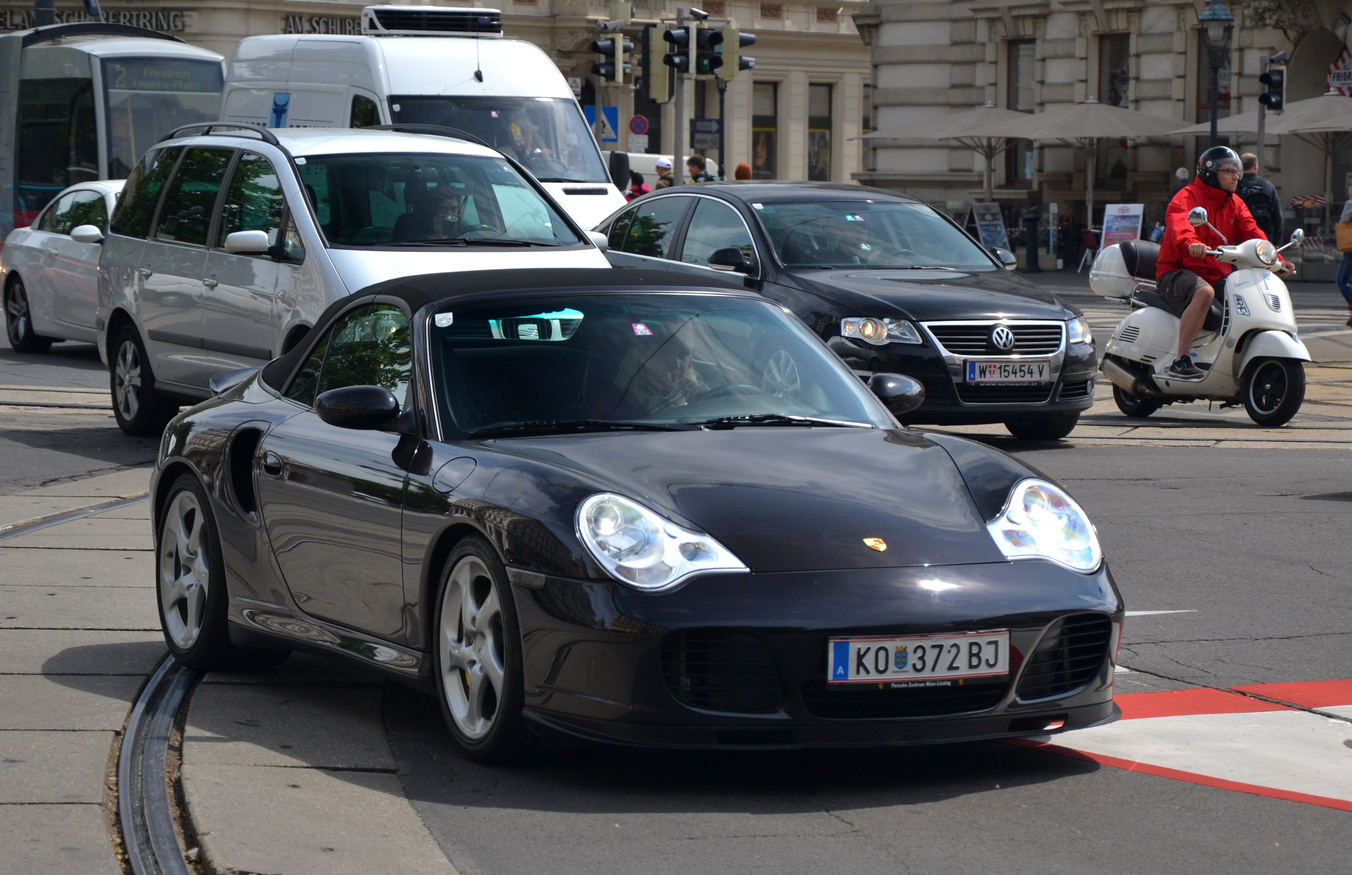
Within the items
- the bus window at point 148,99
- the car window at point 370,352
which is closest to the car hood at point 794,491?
the car window at point 370,352

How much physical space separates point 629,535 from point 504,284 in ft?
4.57

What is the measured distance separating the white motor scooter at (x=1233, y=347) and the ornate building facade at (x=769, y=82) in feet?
157

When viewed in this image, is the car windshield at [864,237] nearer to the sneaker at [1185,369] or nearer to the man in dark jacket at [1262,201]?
the sneaker at [1185,369]

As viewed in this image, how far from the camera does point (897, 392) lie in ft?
21.3

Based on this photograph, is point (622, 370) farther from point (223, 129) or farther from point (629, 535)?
point (223, 129)

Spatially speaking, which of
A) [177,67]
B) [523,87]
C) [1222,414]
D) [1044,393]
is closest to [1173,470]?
[1044,393]

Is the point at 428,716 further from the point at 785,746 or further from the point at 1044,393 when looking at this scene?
the point at 1044,393

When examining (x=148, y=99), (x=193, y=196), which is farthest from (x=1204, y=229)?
(x=148, y=99)

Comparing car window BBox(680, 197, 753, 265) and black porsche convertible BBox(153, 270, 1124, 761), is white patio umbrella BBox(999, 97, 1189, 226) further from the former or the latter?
black porsche convertible BBox(153, 270, 1124, 761)

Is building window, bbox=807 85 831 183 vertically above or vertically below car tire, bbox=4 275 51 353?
above

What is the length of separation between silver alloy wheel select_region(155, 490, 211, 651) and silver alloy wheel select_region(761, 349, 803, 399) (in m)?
1.84

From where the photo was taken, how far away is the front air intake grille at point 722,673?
486cm

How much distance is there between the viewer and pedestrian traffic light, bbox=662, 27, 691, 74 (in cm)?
2584

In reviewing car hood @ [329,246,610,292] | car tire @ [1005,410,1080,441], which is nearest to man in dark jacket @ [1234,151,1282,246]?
car tire @ [1005,410,1080,441]
